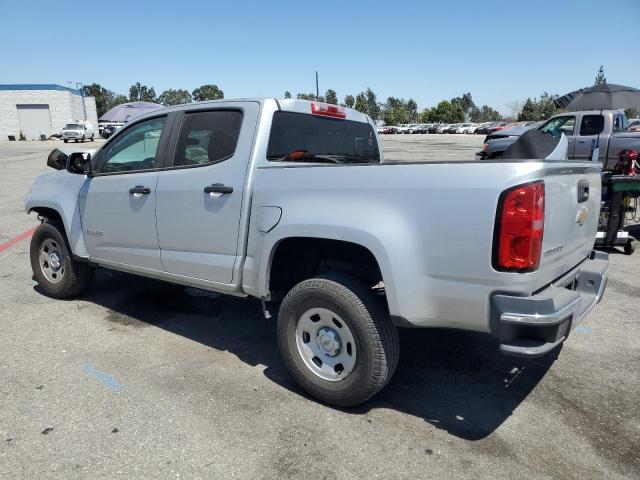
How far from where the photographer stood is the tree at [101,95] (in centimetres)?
10040

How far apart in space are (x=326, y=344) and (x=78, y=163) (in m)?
3.09

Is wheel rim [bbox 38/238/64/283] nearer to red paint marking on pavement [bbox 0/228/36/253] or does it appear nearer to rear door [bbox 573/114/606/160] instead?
red paint marking on pavement [bbox 0/228/36/253]

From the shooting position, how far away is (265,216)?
3215 millimetres

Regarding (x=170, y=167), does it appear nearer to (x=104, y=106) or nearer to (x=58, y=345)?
(x=58, y=345)

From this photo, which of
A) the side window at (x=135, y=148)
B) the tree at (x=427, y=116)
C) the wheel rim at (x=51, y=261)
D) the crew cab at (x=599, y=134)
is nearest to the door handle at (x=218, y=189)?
the side window at (x=135, y=148)

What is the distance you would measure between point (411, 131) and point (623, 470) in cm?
7599

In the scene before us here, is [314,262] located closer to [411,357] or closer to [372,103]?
[411,357]

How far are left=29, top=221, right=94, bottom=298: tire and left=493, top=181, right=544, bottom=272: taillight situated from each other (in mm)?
4187

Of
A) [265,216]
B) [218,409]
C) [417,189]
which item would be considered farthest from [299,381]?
[417,189]

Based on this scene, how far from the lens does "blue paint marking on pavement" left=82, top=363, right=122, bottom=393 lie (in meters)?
3.36

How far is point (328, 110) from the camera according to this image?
13.3ft

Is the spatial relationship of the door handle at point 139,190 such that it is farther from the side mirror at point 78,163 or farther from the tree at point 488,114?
the tree at point 488,114

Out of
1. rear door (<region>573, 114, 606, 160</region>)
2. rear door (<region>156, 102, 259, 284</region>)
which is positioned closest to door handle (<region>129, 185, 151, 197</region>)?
rear door (<region>156, 102, 259, 284</region>)

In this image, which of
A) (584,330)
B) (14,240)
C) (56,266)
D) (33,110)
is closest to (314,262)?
(584,330)
